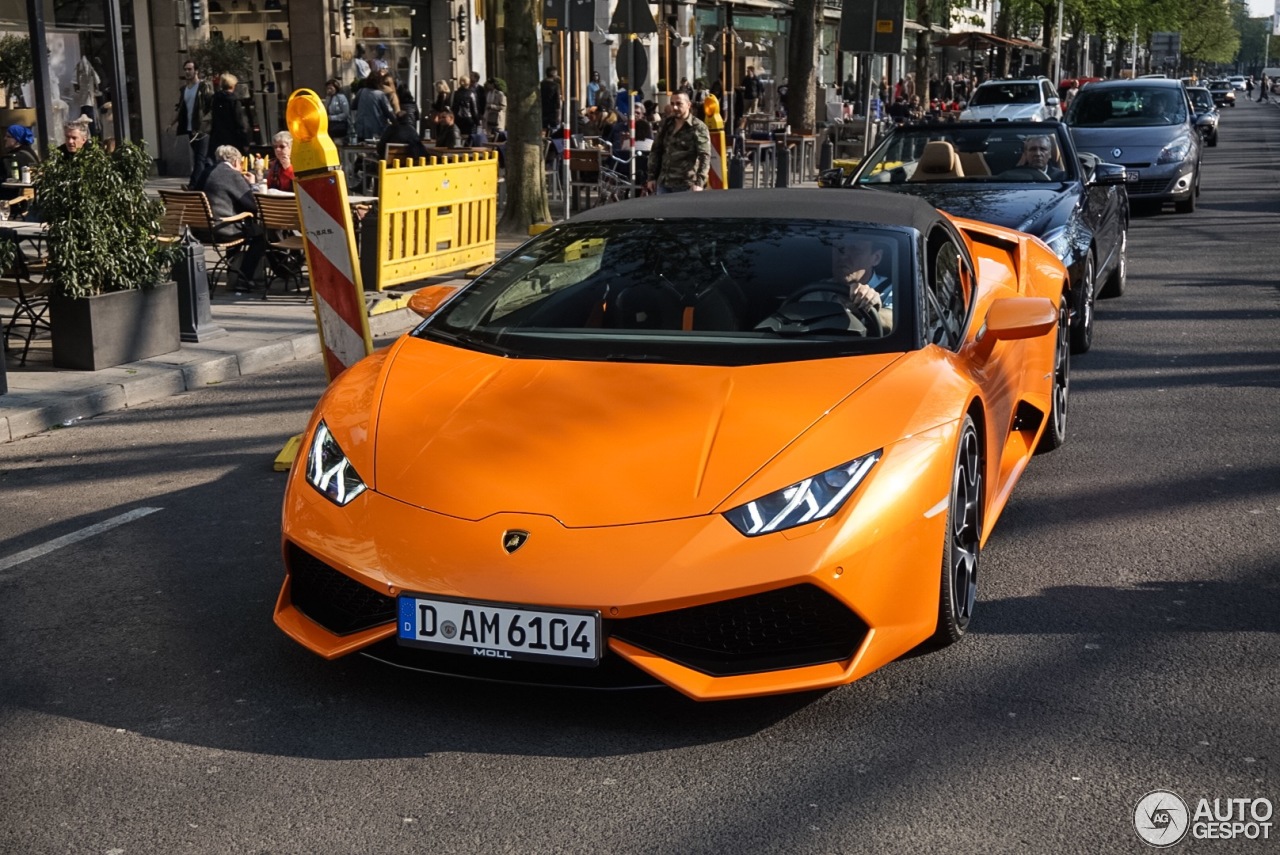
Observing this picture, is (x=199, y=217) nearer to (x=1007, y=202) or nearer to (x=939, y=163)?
(x=939, y=163)

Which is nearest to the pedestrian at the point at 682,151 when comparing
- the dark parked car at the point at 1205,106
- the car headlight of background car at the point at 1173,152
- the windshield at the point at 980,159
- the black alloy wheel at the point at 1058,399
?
the windshield at the point at 980,159

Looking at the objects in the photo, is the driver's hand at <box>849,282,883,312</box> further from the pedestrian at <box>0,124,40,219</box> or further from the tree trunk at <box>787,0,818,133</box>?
the tree trunk at <box>787,0,818,133</box>

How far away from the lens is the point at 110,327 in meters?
9.70

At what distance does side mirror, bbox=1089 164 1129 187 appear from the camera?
438 inches

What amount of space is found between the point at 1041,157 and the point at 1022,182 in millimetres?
317

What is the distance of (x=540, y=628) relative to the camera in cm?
387

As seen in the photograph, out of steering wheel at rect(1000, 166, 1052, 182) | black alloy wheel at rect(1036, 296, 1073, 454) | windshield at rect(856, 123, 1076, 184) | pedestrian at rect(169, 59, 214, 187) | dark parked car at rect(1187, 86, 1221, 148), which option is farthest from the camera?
dark parked car at rect(1187, 86, 1221, 148)

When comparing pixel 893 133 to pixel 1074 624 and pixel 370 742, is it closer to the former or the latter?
pixel 1074 624

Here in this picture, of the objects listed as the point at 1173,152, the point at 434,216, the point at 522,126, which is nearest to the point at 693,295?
the point at 434,216

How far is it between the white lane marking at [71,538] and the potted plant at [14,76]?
60.5 ft

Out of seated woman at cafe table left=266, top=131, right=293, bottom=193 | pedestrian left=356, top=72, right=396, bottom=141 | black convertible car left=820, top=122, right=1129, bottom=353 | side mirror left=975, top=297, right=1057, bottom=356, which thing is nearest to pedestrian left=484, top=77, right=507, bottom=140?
pedestrian left=356, top=72, right=396, bottom=141

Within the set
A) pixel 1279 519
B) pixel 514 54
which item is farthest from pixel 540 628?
pixel 514 54

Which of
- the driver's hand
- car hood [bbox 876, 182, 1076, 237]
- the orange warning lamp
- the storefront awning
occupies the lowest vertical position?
car hood [bbox 876, 182, 1076, 237]

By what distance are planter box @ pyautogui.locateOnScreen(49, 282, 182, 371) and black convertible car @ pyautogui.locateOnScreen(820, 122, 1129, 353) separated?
4868mm
